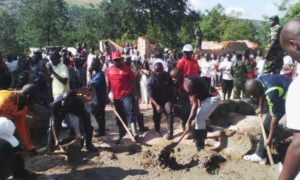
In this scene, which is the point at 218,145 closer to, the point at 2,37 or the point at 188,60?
the point at 188,60

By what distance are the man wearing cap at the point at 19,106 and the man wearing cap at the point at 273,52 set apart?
4.21 meters

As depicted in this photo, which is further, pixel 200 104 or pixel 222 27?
pixel 222 27

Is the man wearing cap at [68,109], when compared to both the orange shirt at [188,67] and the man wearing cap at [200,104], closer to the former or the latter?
the man wearing cap at [200,104]

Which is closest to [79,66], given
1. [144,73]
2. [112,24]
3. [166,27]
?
[144,73]

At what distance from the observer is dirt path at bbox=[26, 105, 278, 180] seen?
6691mm

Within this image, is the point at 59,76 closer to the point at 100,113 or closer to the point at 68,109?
the point at 68,109

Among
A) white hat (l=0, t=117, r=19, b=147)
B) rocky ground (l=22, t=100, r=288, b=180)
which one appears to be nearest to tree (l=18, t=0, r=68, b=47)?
rocky ground (l=22, t=100, r=288, b=180)

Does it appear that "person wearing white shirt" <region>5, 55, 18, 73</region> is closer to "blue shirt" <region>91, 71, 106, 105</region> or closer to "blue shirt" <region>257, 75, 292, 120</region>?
"blue shirt" <region>91, 71, 106, 105</region>

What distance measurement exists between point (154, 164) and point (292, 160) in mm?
5127

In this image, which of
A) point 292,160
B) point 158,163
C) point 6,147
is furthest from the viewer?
point 158,163

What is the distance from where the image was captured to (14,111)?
5742mm

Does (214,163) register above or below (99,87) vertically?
below

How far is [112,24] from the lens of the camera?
41.6 m

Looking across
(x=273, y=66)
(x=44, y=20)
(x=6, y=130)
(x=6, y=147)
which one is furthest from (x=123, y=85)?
(x=44, y=20)
